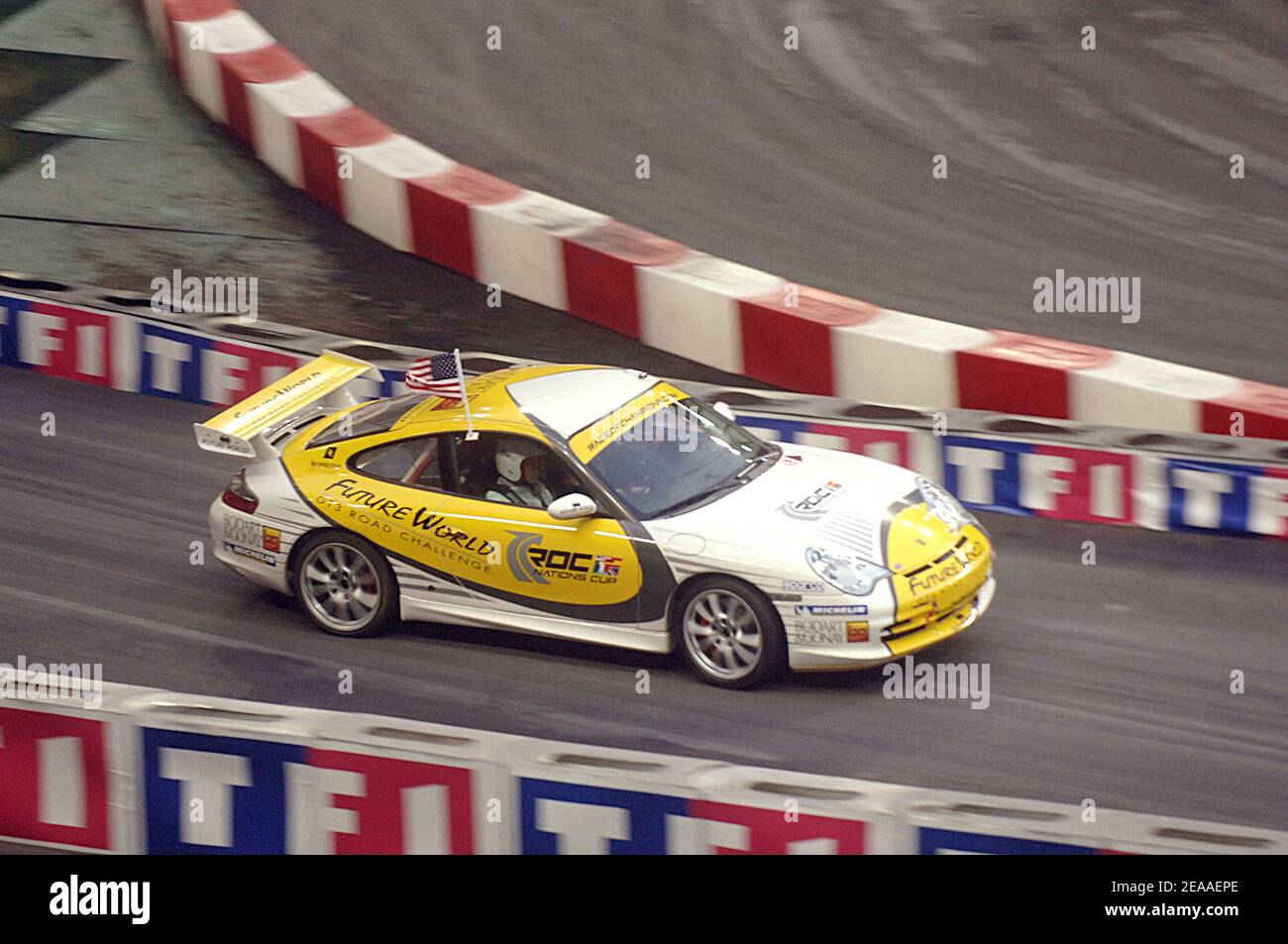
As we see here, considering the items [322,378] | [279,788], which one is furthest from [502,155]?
[279,788]

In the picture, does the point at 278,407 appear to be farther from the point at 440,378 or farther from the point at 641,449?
the point at 641,449

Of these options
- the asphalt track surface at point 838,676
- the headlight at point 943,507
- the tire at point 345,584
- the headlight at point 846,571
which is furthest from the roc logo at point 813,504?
the tire at point 345,584

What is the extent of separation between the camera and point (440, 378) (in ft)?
27.8

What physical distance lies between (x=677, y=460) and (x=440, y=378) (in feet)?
4.05

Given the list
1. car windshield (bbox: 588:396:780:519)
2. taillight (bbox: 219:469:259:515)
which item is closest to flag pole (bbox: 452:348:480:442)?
car windshield (bbox: 588:396:780:519)

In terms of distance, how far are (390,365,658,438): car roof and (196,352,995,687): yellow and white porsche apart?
1 centimetres

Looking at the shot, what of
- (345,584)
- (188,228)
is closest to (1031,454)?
(345,584)

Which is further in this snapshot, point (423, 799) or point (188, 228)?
point (188, 228)

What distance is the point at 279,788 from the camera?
6.19 metres

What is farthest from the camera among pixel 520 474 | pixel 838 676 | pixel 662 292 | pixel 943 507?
pixel 662 292

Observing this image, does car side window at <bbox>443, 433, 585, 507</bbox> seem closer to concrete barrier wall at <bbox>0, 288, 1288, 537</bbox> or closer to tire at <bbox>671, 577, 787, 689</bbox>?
tire at <bbox>671, 577, 787, 689</bbox>

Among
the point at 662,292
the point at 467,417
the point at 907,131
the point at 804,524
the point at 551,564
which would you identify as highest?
the point at 907,131

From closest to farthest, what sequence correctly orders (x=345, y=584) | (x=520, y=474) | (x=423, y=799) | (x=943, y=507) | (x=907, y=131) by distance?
(x=423, y=799) < (x=520, y=474) < (x=943, y=507) < (x=345, y=584) < (x=907, y=131)

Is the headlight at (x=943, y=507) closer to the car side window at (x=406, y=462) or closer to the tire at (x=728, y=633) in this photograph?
the tire at (x=728, y=633)
